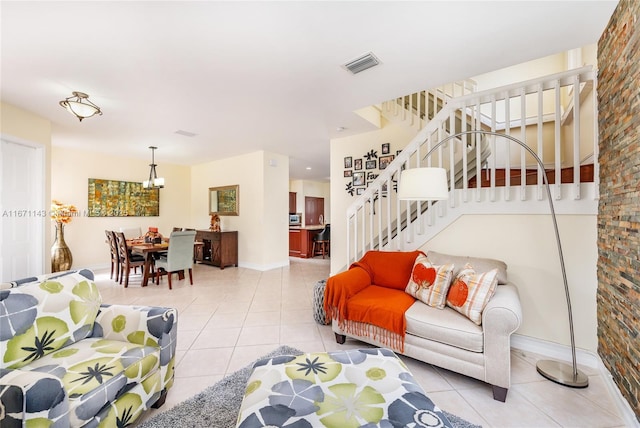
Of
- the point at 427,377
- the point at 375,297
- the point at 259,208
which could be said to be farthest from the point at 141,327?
the point at 259,208

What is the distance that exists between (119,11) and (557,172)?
3.48 meters

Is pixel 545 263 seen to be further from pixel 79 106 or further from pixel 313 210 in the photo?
pixel 313 210

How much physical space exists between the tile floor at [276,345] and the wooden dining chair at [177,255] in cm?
31

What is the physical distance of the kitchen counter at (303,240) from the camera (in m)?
7.52

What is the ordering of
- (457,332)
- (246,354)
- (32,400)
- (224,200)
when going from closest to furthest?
(32,400)
(457,332)
(246,354)
(224,200)

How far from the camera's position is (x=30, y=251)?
3.76m

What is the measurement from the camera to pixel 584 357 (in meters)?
2.16

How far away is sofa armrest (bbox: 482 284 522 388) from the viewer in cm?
172

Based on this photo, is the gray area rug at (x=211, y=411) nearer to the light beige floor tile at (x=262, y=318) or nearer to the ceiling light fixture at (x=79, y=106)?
the light beige floor tile at (x=262, y=318)

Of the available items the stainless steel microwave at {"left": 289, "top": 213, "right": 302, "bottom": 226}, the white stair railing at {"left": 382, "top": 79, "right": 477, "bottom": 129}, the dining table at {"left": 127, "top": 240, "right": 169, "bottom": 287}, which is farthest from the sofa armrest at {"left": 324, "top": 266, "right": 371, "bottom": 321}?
the stainless steel microwave at {"left": 289, "top": 213, "right": 302, "bottom": 226}

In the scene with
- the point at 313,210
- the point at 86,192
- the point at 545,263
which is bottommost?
the point at 545,263

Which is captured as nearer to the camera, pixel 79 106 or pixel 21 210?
pixel 79 106

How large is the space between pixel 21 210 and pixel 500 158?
271 inches

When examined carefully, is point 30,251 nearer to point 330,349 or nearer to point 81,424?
point 81,424
